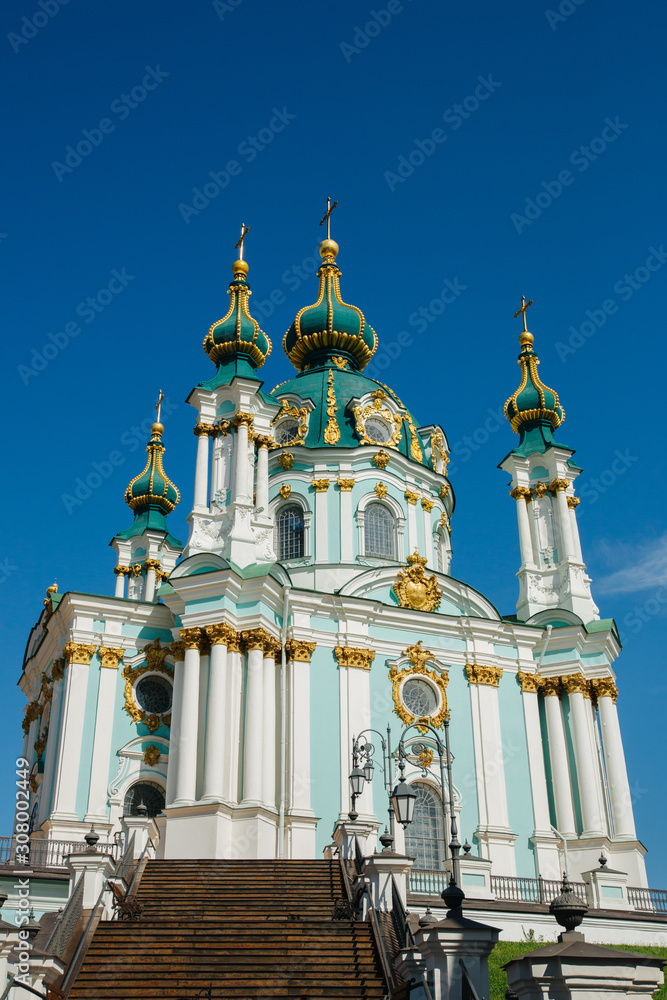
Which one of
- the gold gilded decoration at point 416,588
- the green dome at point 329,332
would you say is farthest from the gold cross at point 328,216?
the gold gilded decoration at point 416,588

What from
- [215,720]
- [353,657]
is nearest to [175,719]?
[215,720]

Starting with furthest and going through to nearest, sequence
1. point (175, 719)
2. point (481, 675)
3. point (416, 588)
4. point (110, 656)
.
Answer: point (416, 588), point (481, 675), point (110, 656), point (175, 719)

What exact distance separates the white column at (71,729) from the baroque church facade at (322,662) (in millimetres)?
50

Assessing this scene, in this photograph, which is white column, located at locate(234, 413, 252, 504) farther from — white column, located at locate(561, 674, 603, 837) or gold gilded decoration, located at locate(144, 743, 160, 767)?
white column, located at locate(561, 674, 603, 837)

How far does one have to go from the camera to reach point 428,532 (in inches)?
1237

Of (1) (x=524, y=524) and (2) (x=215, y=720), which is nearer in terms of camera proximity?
(2) (x=215, y=720)

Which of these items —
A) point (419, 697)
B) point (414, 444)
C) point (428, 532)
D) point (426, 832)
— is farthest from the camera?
point (414, 444)

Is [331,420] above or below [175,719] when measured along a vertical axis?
above

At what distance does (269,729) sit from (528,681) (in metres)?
→ 8.03

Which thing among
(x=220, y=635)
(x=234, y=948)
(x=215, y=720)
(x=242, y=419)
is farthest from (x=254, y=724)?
(x=234, y=948)

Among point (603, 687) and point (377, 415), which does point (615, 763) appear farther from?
point (377, 415)

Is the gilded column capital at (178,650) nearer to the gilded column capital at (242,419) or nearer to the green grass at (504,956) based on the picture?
the gilded column capital at (242,419)

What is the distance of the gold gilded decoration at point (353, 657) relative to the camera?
26.1m

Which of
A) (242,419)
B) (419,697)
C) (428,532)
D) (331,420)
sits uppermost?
(331,420)
